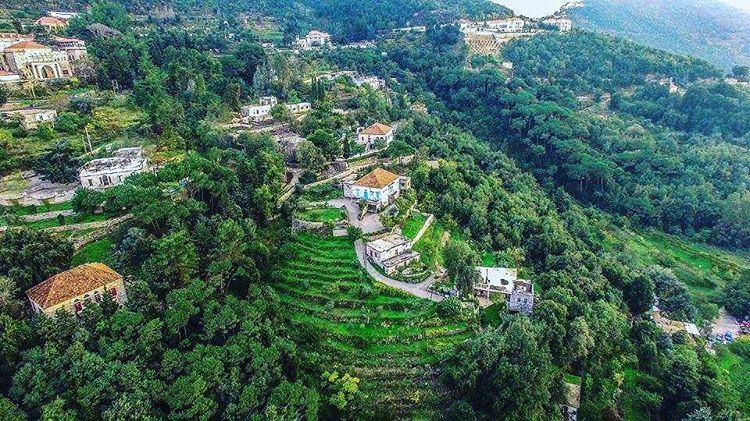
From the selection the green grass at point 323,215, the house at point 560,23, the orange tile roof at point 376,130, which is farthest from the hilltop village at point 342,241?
the house at point 560,23

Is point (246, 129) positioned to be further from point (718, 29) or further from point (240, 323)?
point (718, 29)

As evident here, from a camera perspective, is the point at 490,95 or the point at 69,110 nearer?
the point at 69,110

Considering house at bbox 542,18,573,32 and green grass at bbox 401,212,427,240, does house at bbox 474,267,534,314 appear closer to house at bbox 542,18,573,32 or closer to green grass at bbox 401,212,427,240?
green grass at bbox 401,212,427,240

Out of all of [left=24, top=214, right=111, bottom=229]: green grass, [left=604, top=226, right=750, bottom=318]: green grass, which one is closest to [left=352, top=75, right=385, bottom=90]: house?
[left=604, top=226, right=750, bottom=318]: green grass

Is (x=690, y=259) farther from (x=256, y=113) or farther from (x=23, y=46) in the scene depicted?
(x=23, y=46)

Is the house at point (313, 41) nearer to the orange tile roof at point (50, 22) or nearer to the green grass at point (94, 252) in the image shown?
the orange tile roof at point (50, 22)

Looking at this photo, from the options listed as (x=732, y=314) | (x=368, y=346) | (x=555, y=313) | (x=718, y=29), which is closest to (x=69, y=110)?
(x=368, y=346)
